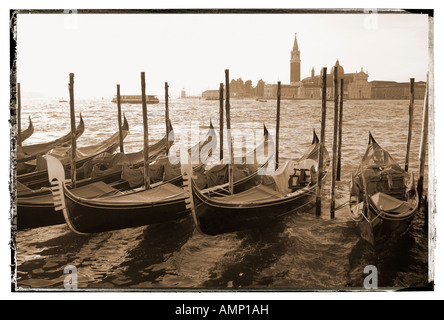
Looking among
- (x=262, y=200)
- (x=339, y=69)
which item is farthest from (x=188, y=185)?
(x=339, y=69)

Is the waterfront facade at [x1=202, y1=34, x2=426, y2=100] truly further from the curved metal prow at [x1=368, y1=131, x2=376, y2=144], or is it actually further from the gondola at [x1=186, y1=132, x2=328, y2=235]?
the gondola at [x1=186, y1=132, x2=328, y2=235]

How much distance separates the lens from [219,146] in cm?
289

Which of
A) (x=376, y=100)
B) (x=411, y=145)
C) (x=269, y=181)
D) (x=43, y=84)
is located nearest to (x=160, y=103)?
(x=43, y=84)

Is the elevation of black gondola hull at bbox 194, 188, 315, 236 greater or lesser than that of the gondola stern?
lesser

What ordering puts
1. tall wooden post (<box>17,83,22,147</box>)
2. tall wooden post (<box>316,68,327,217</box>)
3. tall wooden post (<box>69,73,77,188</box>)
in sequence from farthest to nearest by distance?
1. tall wooden post (<box>316,68,327,217</box>)
2. tall wooden post (<box>69,73,77,188</box>)
3. tall wooden post (<box>17,83,22,147</box>)

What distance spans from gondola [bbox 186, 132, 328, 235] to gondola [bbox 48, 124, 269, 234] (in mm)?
125

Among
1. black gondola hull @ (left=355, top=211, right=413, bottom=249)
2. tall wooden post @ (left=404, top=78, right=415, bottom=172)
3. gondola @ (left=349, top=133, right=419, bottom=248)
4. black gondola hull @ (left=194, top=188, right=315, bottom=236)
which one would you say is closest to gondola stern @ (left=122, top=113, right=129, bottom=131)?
black gondola hull @ (left=194, top=188, right=315, bottom=236)

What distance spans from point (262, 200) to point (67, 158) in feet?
4.62

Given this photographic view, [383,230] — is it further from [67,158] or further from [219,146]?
[67,158]

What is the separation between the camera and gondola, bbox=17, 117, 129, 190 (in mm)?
2775

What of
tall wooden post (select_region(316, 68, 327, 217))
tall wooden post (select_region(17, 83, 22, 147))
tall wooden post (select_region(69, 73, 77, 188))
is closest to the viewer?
tall wooden post (select_region(17, 83, 22, 147))

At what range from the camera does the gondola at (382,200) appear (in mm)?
2850

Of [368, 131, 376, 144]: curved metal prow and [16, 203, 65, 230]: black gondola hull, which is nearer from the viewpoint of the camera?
[16, 203, 65, 230]: black gondola hull
